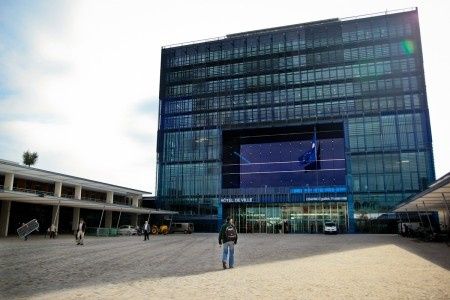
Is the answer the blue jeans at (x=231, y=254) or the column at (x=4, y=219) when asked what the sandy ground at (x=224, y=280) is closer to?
the blue jeans at (x=231, y=254)

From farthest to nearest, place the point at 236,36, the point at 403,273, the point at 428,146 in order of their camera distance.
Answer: the point at 236,36
the point at 428,146
the point at 403,273

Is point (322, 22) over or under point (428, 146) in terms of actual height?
over

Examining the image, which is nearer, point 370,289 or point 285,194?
point 370,289

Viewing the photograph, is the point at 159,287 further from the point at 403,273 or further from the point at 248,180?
the point at 248,180

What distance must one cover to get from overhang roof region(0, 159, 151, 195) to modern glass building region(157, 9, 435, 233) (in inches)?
616

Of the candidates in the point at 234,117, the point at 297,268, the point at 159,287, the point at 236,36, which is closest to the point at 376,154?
the point at 234,117

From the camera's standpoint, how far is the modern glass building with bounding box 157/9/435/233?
58.6 meters

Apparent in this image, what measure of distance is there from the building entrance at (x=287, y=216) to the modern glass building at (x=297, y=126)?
164 mm

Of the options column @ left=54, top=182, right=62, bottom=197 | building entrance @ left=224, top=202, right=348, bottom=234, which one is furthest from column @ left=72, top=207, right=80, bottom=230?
building entrance @ left=224, top=202, right=348, bottom=234

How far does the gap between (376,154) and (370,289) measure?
53.6 meters

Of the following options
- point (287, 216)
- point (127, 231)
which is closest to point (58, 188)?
point (127, 231)

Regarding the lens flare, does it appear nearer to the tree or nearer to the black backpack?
the black backpack

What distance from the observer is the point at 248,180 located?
2625 inches

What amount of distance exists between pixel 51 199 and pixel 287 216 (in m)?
36.9
